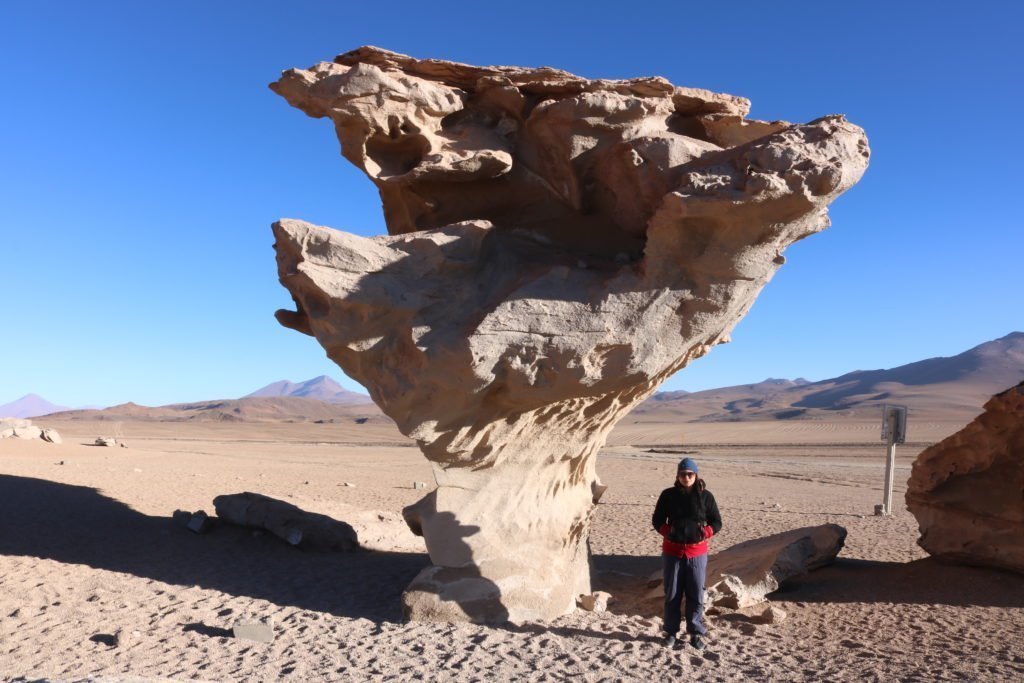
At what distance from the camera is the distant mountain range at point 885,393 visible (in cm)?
7094

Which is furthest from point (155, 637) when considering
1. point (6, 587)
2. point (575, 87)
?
point (575, 87)

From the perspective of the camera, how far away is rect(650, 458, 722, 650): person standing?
5633mm

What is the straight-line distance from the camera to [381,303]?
5906 millimetres

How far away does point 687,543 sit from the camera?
221 inches

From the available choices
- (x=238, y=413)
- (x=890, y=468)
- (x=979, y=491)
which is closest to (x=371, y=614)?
(x=979, y=491)

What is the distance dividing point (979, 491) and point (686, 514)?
4029 millimetres

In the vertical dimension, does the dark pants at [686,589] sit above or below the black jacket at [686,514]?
below

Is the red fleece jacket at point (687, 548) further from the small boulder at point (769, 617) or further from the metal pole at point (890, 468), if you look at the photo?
the metal pole at point (890, 468)

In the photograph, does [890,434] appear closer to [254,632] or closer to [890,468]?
[890,468]

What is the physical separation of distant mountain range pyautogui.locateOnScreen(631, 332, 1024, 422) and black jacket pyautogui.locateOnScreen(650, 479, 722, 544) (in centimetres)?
5873

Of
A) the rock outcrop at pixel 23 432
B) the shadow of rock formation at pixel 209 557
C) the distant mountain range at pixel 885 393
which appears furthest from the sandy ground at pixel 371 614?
the distant mountain range at pixel 885 393

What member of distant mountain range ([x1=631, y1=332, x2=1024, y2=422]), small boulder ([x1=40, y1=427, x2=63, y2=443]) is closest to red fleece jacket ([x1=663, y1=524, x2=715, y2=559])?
small boulder ([x1=40, y1=427, x2=63, y2=443])

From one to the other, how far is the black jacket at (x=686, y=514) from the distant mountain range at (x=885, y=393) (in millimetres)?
58732

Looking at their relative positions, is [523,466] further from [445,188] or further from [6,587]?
[6,587]
